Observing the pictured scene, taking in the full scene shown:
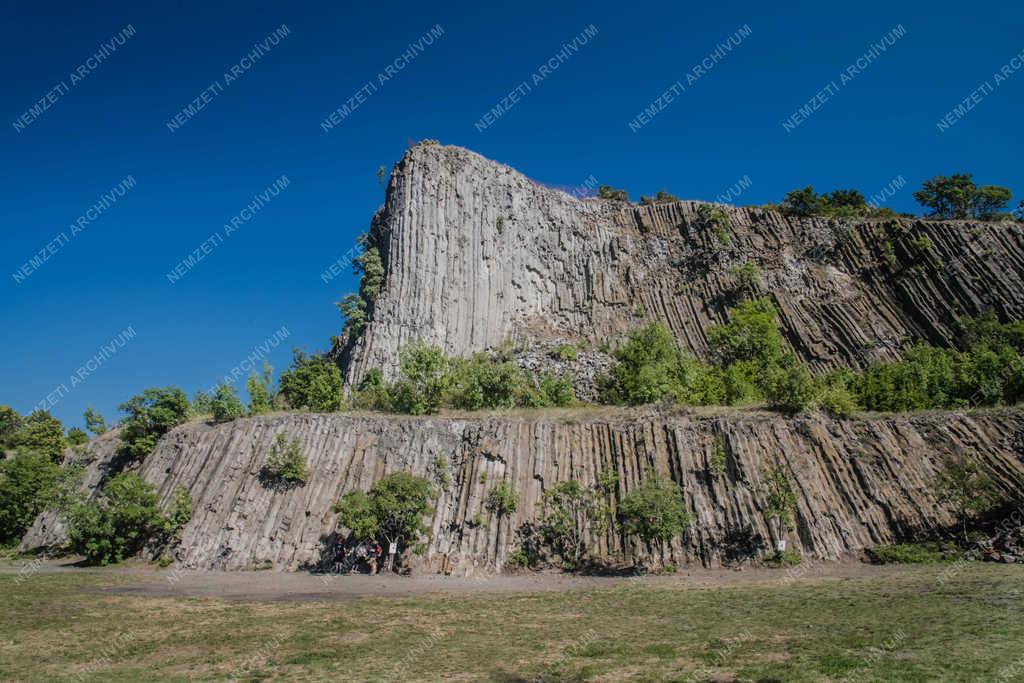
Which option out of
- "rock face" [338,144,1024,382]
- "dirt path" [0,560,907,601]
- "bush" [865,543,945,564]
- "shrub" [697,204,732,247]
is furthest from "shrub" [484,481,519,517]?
"shrub" [697,204,732,247]

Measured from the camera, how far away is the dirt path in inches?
927

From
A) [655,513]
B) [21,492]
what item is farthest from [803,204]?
[21,492]

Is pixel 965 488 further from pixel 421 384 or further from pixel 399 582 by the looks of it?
pixel 421 384

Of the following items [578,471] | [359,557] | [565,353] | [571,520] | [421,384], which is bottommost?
[359,557]

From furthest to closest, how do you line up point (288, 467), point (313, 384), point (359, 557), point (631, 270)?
point (631, 270) < point (313, 384) < point (288, 467) < point (359, 557)

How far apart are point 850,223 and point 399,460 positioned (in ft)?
173

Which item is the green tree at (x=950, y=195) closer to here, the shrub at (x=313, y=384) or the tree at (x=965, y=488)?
the tree at (x=965, y=488)

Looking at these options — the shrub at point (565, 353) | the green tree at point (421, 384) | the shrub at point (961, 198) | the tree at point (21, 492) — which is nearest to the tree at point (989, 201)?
the shrub at point (961, 198)

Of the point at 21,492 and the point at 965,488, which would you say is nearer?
the point at 965,488

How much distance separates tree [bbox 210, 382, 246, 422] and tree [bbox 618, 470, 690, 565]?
26.3m

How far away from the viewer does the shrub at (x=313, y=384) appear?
157 ft

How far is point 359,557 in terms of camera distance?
30000 millimetres

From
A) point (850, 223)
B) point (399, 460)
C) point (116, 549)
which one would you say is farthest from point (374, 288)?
point (850, 223)

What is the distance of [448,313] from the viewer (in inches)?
2265
